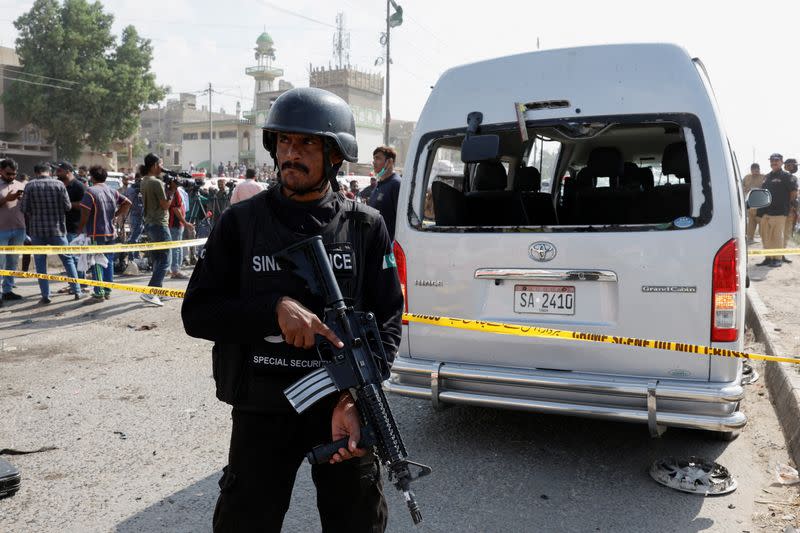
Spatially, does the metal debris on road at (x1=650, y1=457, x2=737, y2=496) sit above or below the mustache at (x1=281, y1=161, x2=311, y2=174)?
below

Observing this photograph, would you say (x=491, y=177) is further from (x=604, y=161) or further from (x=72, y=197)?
(x=72, y=197)

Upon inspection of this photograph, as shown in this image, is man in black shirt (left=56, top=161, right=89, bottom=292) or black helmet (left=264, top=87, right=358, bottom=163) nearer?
black helmet (left=264, top=87, right=358, bottom=163)

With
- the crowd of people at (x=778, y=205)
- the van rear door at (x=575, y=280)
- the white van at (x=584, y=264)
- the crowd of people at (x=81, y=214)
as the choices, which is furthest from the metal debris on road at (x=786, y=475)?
the crowd of people at (x=778, y=205)

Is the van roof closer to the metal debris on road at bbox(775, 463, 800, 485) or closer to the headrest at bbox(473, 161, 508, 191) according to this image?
the headrest at bbox(473, 161, 508, 191)

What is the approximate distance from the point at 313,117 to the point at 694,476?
9.36ft

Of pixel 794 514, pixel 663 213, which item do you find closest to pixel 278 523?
pixel 794 514

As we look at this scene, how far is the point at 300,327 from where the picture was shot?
5.83ft

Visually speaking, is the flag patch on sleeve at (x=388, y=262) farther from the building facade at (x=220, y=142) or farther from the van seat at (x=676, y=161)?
the building facade at (x=220, y=142)

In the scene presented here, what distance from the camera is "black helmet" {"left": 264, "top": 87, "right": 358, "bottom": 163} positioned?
6.52 feet

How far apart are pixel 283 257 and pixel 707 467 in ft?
9.51

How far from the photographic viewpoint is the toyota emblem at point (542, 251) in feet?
12.2

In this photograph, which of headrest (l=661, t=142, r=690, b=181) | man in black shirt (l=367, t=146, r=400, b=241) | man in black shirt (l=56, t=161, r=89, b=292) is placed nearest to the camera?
headrest (l=661, t=142, r=690, b=181)

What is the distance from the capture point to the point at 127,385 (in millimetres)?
5355

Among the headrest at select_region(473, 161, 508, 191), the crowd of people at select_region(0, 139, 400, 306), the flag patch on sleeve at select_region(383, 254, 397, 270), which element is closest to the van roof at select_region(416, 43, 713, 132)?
the headrest at select_region(473, 161, 508, 191)
